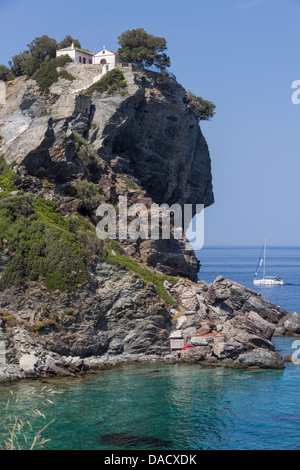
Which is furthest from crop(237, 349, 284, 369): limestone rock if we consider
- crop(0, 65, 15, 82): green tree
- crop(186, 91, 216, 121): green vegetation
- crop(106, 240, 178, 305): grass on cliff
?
crop(0, 65, 15, 82): green tree

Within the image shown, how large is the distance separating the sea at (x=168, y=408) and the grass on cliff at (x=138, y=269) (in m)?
9.52

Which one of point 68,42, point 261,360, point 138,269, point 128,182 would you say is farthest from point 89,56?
point 261,360

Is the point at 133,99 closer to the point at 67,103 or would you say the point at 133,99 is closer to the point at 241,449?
the point at 67,103

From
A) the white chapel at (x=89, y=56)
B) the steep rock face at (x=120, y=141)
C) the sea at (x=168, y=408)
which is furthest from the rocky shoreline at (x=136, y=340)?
the white chapel at (x=89, y=56)

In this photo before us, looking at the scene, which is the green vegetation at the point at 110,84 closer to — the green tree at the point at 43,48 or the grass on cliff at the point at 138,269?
the green tree at the point at 43,48

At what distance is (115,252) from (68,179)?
1059cm

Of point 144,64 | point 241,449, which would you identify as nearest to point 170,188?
point 144,64

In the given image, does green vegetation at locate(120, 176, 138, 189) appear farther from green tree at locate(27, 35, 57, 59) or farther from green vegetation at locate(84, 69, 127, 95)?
green tree at locate(27, 35, 57, 59)

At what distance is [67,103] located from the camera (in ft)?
220

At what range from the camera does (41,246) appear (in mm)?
46469

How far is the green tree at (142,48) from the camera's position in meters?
77.6

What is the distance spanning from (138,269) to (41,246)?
10.7 meters

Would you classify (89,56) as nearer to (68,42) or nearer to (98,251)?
(68,42)

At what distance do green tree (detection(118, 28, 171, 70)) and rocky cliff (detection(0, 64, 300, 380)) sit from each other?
279 centimetres
